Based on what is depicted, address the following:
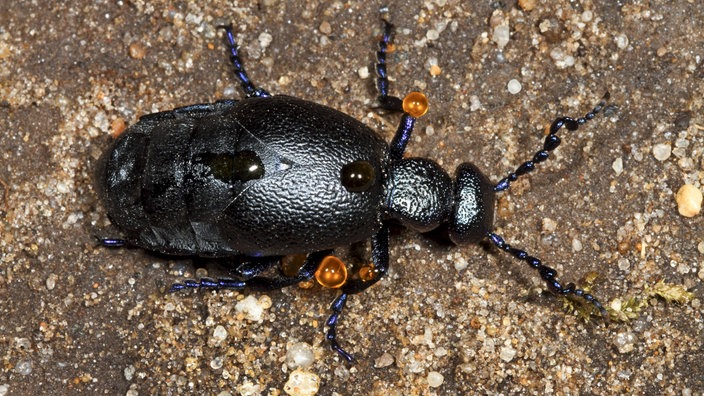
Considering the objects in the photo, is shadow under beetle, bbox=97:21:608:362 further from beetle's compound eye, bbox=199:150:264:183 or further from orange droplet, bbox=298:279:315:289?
orange droplet, bbox=298:279:315:289

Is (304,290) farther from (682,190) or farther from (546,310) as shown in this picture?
(682,190)

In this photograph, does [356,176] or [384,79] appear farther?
[384,79]

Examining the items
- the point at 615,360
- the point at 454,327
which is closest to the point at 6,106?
the point at 454,327

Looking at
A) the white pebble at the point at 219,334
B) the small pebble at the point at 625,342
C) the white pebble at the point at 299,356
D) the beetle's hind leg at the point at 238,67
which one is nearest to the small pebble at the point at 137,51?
the beetle's hind leg at the point at 238,67

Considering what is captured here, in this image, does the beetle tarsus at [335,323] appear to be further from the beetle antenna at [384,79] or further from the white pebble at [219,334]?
the beetle antenna at [384,79]

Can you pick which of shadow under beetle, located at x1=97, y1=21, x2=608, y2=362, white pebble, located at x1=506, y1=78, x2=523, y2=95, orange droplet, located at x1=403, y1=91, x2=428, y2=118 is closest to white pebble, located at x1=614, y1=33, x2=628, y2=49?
shadow under beetle, located at x1=97, y1=21, x2=608, y2=362

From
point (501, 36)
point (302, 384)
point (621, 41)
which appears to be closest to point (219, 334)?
point (302, 384)

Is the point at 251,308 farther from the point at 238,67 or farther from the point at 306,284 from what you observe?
the point at 238,67
